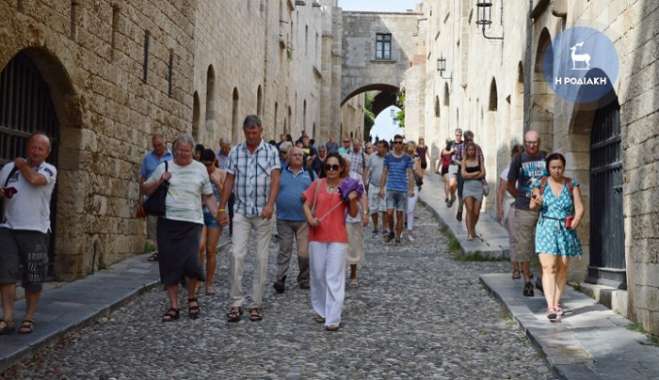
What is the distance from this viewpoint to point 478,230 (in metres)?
15.5

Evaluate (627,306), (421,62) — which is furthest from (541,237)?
(421,62)

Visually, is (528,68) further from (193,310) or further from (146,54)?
(193,310)

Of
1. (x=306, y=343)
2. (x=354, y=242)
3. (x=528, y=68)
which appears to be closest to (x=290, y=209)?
(x=354, y=242)

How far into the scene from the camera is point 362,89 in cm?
4794

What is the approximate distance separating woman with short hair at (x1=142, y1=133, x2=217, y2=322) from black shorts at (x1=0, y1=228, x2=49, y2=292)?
50.4 inches

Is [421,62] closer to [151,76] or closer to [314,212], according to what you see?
[151,76]

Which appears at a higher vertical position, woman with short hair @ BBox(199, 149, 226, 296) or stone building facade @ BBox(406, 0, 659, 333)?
stone building facade @ BBox(406, 0, 659, 333)

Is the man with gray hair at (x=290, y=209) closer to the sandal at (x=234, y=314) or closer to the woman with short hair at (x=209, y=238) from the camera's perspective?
the woman with short hair at (x=209, y=238)

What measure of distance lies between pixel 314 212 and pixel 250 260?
196 inches

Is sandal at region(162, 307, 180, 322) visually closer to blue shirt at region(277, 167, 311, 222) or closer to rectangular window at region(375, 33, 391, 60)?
blue shirt at region(277, 167, 311, 222)

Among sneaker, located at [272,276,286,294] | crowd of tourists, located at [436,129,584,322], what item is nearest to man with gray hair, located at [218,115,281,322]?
sneaker, located at [272,276,286,294]

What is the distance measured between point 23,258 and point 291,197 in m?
3.45

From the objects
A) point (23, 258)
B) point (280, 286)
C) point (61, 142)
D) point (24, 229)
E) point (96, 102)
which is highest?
point (96, 102)

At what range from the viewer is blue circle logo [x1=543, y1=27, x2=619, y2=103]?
8.23m
